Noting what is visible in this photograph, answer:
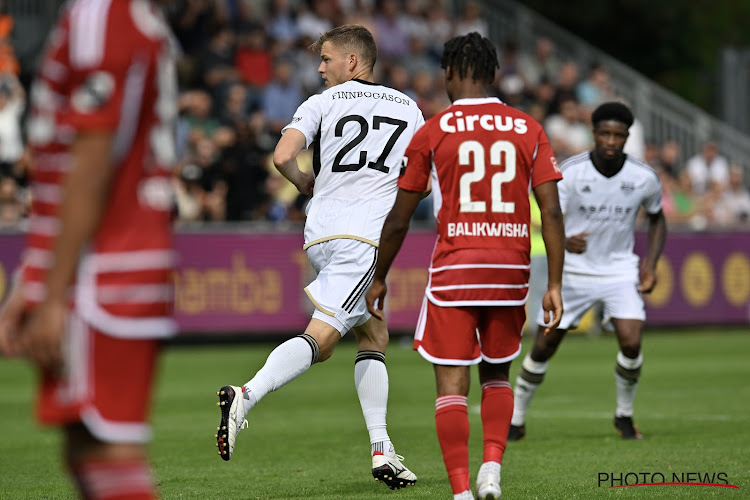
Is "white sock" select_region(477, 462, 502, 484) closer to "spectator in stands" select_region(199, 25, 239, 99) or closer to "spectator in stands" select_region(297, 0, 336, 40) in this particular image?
"spectator in stands" select_region(199, 25, 239, 99)

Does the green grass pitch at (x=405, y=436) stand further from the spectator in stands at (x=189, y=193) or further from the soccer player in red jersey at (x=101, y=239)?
the soccer player in red jersey at (x=101, y=239)

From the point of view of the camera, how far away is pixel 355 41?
24.9 feet

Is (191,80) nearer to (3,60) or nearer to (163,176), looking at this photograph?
(3,60)

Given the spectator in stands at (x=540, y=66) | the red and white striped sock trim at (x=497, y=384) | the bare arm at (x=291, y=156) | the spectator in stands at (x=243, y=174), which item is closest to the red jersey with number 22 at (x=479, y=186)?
the red and white striped sock trim at (x=497, y=384)

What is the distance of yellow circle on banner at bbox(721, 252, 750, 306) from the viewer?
2178cm

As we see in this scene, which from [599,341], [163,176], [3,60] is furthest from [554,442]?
[3,60]

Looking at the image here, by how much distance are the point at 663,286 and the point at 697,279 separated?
2.53 ft

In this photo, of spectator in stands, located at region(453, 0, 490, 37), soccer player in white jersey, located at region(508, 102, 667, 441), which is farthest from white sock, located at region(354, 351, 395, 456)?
spectator in stands, located at region(453, 0, 490, 37)

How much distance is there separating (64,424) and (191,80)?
18176mm

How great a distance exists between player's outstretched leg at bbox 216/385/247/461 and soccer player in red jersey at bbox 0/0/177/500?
10.4 feet

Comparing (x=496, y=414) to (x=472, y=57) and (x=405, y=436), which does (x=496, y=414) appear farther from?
(x=405, y=436)

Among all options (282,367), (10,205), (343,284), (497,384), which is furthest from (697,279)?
(497,384)

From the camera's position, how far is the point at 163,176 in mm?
3738

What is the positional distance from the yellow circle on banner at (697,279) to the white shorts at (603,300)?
11.9 meters
